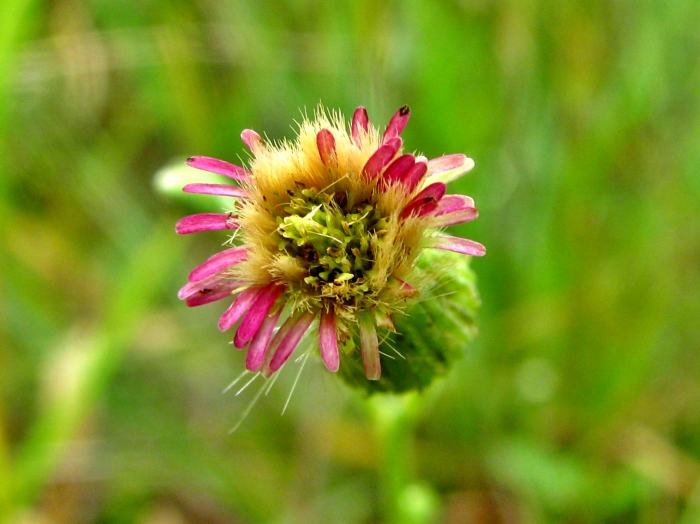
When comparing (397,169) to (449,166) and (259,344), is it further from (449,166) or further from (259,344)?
(259,344)

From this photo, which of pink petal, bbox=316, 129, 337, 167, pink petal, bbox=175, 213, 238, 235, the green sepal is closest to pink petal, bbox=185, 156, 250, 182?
pink petal, bbox=175, 213, 238, 235

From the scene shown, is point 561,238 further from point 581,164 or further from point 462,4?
point 462,4

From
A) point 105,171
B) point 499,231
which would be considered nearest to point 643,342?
point 499,231

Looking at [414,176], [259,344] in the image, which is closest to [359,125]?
[414,176]

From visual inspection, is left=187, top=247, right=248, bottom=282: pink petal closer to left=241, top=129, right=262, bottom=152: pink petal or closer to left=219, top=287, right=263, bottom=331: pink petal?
left=219, top=287, right=263, bottom=331: pink petal

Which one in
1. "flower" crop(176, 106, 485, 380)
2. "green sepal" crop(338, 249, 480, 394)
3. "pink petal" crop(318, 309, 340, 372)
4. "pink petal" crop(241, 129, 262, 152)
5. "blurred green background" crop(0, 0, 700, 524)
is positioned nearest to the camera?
"pink petal" crop(318, 309, 340, 372)

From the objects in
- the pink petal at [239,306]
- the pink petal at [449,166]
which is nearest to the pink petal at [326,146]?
the pink petal at [449,166]

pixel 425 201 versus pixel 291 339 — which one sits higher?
pixel 425 201
